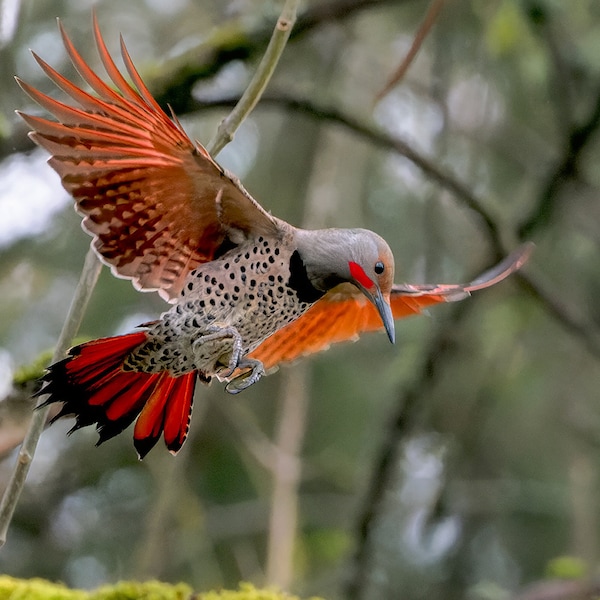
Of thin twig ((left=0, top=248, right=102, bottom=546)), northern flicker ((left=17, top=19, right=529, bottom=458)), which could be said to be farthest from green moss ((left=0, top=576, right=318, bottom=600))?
northern flicker ((left=17, top=19, right=529, bottom=458))

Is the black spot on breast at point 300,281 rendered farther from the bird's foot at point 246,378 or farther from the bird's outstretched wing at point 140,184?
the bird's foot at point 246,378

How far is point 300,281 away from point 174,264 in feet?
1.05

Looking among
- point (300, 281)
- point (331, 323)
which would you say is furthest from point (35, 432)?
point (331, 323)

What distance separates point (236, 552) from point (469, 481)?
1.35 metres

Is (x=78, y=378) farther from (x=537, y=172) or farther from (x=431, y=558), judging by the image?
(x=431, y=558)

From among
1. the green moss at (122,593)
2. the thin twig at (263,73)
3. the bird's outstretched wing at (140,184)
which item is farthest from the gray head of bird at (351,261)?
the green moss at (122,593)

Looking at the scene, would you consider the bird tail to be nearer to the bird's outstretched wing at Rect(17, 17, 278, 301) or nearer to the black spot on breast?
the bird's outstretched wing at Rect(17, 17, 278, 301)

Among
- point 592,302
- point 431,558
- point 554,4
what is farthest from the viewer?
point 431,558

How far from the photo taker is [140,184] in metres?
1.96

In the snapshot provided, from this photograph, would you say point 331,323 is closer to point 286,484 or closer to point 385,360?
point 286,484

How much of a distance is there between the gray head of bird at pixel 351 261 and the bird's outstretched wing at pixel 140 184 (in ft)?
0.39

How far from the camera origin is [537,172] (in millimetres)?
4469

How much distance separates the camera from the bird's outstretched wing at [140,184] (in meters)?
1.77

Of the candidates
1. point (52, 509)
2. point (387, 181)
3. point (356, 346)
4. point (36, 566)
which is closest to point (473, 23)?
point (387, 181)
